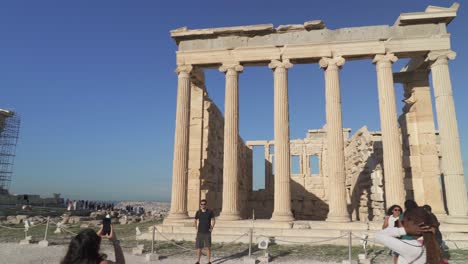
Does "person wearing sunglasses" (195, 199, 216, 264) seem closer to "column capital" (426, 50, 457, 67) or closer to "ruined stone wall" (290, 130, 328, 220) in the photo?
"column capital" (426, 50, 457, 67)

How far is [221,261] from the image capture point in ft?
35.0

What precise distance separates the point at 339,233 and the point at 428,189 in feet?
21.2

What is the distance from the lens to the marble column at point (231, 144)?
16531mm

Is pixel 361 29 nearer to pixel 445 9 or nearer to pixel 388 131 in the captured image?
pixel 445 9

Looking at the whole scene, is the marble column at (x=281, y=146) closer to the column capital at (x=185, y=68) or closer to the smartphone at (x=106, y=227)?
the column capital at (x=185, y=68)

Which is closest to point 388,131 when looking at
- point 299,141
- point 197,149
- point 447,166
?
point 447,166

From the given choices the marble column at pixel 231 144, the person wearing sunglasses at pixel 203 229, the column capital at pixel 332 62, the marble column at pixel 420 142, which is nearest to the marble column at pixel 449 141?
the marble column at pixel 420 142

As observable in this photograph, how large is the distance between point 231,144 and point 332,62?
664cm

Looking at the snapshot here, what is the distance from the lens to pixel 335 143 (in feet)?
53.2

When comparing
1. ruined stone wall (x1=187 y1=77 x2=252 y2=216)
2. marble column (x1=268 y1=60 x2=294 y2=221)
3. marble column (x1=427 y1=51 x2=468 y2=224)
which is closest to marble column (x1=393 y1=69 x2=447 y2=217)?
marble column (x1=427 y1=51 x2=468 y2=224)

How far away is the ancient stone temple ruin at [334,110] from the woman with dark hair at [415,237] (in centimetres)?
1205

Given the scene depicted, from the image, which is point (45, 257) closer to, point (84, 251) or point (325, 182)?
point (84, 251)

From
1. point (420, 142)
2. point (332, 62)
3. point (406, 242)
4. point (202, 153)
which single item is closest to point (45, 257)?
point (202, 153)

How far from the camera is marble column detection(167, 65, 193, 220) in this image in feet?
55.5
